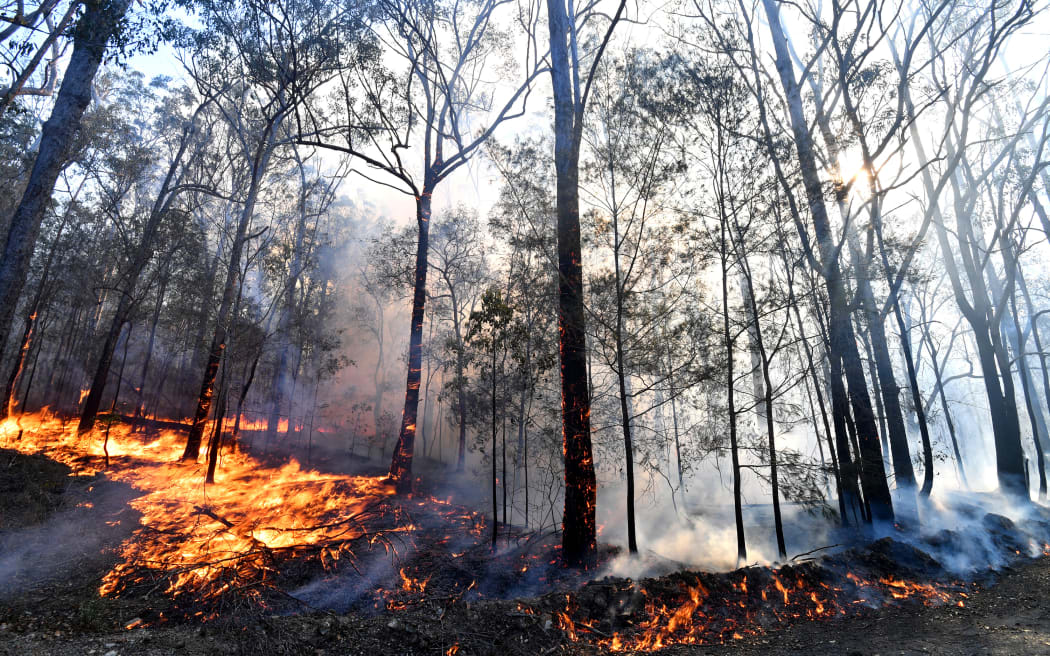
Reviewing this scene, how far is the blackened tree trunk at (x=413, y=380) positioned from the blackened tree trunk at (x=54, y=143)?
7.24m

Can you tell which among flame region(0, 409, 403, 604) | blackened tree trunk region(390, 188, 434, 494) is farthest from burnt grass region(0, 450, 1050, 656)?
blackened tree trunk region(390, 188, 434, 494)

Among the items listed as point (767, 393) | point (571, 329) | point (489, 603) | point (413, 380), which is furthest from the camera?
point (413, 380)

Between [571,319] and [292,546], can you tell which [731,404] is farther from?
[292,546]

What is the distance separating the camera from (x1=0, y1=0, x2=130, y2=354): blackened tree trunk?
734 centimetres

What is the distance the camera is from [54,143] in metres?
7.65

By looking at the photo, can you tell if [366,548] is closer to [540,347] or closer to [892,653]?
[540,347]

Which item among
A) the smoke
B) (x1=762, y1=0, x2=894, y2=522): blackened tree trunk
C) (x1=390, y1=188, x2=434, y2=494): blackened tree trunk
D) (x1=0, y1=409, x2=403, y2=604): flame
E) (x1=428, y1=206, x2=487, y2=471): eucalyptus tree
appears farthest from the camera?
(x1=428, y1=206, x2=487, y2=471): eucalyptus tree

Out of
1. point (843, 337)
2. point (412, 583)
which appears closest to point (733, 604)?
point (412, 583)

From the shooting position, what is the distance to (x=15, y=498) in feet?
26.0

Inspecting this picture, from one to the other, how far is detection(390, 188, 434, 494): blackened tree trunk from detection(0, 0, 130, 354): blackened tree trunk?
7239mm

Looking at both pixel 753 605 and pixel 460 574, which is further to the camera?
pixel 460 574

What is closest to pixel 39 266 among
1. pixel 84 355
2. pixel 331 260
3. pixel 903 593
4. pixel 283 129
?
pixel 84 355

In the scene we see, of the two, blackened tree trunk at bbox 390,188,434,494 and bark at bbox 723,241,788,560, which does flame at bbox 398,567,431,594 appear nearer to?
blackened tree trunk at bbox 390,188,434,494

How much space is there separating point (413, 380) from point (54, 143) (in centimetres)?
876
